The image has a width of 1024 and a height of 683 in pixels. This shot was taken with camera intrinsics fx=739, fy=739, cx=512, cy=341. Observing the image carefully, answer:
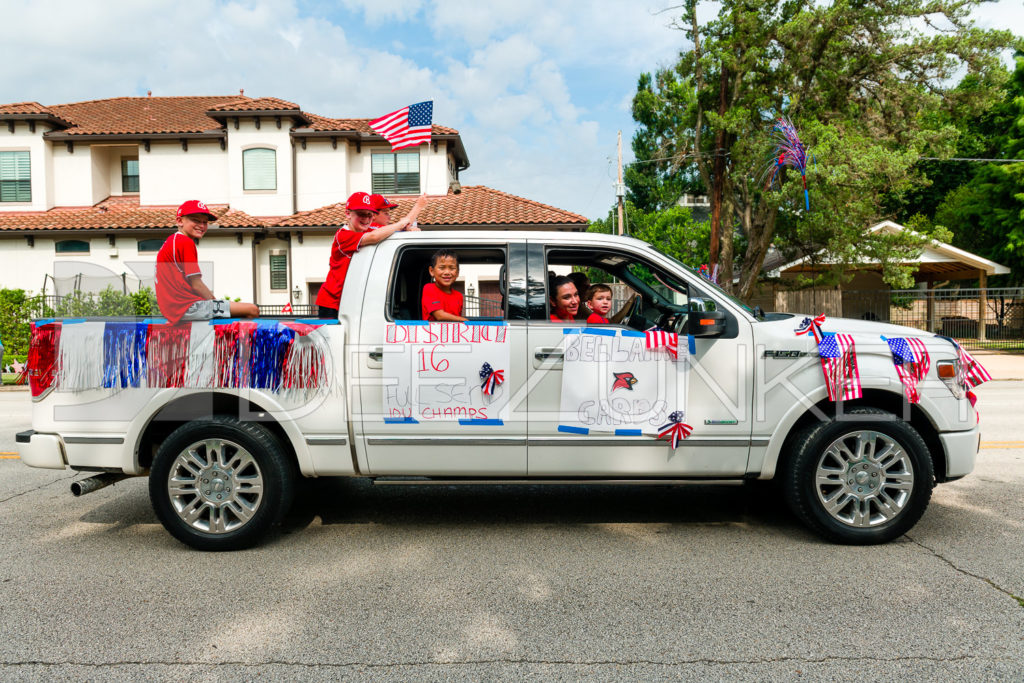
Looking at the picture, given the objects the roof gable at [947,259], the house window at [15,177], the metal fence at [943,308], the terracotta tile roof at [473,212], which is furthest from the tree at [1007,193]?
the house window at [15,177]

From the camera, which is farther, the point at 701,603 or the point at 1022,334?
the point at 1022,334

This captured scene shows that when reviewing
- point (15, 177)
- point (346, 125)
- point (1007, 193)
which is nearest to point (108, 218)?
point (15, 177)

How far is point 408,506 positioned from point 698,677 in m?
3.06

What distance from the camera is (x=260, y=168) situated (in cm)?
2603

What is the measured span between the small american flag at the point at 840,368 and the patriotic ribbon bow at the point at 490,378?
196 centimetres

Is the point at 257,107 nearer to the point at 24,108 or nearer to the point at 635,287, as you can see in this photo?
the point at 24,108

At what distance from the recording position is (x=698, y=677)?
3057 mm

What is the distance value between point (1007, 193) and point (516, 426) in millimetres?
29769

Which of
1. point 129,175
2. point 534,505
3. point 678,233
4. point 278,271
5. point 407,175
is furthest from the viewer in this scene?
point 678,233

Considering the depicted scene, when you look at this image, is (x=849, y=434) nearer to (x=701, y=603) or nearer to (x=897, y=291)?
(x=701, y=603)

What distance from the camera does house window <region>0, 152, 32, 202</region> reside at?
2630 cm

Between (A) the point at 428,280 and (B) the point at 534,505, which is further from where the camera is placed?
(B) the point at 534,505

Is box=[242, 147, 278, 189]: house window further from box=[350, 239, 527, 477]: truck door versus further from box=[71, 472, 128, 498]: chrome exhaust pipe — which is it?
box=[350, 239, 527, 477]: truck door

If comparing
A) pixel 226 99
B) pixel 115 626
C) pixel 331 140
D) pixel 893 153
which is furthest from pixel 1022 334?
pixel 226 99
